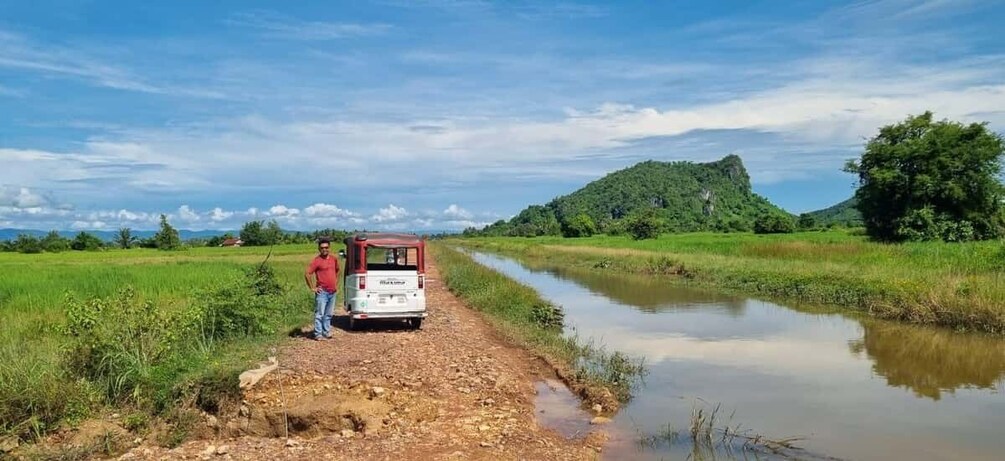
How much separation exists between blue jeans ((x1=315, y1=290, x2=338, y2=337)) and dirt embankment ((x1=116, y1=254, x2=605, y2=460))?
28 centimetres

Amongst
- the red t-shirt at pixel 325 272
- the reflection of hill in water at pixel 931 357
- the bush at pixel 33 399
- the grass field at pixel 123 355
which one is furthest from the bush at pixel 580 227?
the bush at pixel 33 399

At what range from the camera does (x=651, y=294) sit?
24500 millimetres

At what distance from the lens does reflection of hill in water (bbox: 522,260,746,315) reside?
20.7 metres

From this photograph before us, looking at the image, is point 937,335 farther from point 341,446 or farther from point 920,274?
point 341,446

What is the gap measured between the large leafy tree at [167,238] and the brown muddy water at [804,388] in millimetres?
58794

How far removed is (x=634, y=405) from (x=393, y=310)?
548 cm

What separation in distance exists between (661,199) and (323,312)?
420ft

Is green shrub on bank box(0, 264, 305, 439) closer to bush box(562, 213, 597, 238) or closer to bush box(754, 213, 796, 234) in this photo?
bush box(754, 213, 796, 234)

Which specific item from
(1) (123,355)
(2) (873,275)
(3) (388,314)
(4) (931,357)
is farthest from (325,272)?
(2) (873,275)

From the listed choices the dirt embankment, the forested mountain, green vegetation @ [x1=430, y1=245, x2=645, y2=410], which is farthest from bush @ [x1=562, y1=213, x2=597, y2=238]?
the dirt embankment

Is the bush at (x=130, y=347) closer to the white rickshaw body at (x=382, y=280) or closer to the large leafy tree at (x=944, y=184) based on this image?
the white rickshaw body at (x=382, y=280)

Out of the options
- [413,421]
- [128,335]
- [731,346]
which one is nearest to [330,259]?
[128,335]

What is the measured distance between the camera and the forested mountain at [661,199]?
124 meters

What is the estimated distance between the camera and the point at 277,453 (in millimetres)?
6285
